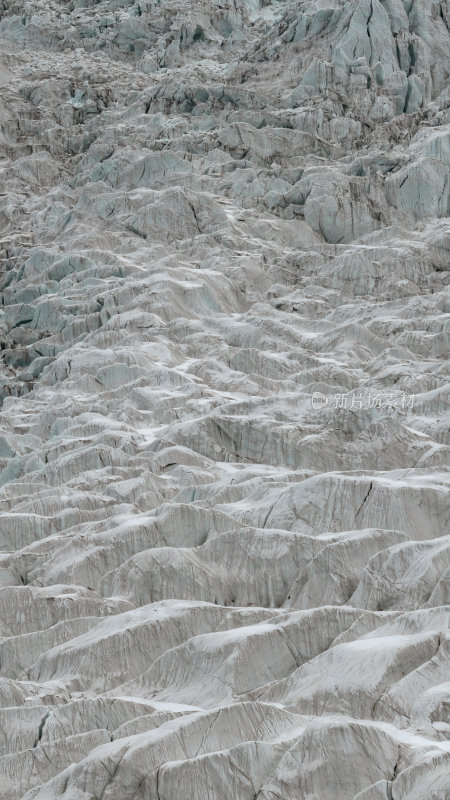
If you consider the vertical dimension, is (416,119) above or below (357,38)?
below

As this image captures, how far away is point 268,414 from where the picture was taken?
5509 cm

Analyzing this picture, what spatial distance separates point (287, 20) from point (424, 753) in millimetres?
124248

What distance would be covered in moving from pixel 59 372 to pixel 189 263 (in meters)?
19.3

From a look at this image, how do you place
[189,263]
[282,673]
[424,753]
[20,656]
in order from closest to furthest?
[424,753] < [282,673] < [20,656] < [189,263]

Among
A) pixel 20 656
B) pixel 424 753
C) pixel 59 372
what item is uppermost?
pixel 424 753

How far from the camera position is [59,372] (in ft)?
228

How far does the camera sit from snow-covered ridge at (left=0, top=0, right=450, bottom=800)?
22.5 metres

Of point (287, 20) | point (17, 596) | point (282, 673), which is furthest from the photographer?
point (287, 20)

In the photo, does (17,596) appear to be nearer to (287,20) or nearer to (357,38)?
(357,38)

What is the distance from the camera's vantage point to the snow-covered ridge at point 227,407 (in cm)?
2250

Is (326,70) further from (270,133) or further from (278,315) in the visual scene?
(278,315)

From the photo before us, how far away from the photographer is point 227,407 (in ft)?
182

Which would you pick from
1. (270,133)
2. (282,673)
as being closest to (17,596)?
(282,673)

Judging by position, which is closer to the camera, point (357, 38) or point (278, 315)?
point (278, 315)
